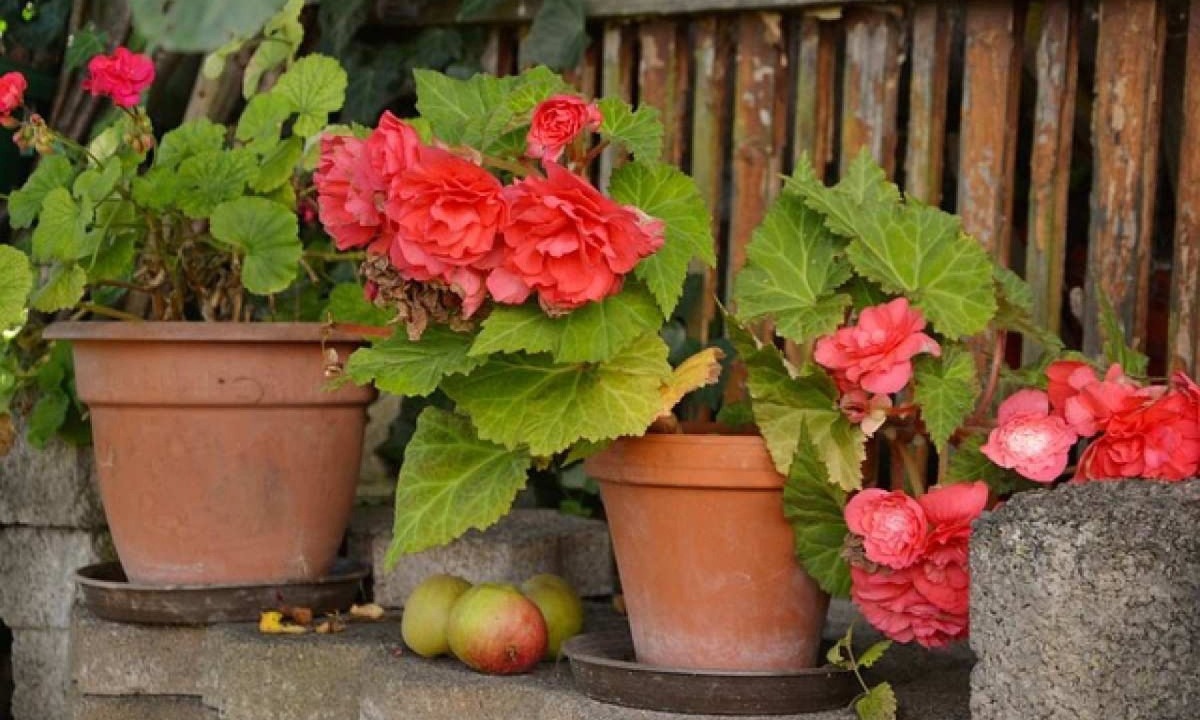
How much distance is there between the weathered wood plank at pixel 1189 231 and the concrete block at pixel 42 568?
6.30ft

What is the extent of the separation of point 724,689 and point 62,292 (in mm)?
1324

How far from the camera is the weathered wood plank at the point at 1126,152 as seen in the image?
2.95 m

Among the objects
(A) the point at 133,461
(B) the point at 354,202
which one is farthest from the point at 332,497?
(B) the point at 354,202

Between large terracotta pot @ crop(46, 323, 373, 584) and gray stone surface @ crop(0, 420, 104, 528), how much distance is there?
384 mm

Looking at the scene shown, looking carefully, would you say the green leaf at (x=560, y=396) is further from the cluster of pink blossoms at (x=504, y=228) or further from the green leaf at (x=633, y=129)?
the green leaf at (x=633, y=129)

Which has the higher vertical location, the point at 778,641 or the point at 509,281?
the point at 509,281

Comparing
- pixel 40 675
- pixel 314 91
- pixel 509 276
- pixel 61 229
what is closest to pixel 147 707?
pixel 40 675

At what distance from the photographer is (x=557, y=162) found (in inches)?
91.0

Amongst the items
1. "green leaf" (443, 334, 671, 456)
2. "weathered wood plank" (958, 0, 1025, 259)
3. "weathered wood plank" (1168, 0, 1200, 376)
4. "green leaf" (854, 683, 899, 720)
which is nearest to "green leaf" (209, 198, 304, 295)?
"green leaf" (443, 334, 671, 456)

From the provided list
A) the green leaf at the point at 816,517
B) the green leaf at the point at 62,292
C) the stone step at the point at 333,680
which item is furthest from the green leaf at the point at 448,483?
the green leaf at the point at 62,292

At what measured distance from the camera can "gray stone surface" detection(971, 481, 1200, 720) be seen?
1862 millimetres

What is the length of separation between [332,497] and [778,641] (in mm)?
1010

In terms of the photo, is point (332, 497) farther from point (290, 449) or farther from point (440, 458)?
point (440, 458)

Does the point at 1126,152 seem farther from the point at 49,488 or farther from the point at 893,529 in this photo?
the point at 49,488
